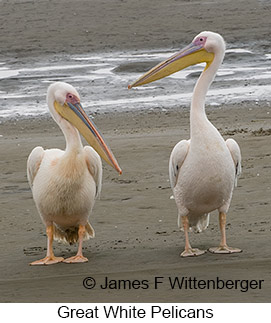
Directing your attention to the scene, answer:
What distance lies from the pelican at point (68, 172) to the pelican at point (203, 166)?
0.58m

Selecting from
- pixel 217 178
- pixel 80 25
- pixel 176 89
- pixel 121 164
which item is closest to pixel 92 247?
pixel 217 178

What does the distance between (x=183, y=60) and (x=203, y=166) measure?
1.03 metres

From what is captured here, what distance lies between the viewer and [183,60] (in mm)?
6559

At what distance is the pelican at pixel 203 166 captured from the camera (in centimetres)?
595

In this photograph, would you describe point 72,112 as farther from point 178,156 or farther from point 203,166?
point 203,166

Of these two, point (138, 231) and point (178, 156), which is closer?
point (178, 156)

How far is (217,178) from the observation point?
19.5ft

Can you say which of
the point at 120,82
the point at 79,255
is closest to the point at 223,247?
the point at 79,255

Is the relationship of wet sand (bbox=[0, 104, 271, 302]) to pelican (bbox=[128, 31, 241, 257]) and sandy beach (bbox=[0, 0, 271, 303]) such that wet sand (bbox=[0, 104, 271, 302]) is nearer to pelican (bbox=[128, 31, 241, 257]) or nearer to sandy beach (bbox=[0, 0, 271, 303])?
sandy beach (bbox=[0, 0, 271, 303])

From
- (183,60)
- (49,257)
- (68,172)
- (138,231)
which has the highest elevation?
(183,60)

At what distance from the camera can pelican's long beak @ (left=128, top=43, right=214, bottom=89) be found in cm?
647

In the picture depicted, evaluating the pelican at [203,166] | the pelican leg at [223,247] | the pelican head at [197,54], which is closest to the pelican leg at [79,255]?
the pelican at [203,166]

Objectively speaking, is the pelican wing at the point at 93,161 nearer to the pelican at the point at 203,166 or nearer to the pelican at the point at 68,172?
the pelican at the point at 68,172

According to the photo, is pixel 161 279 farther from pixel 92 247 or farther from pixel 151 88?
pixel 151 88
